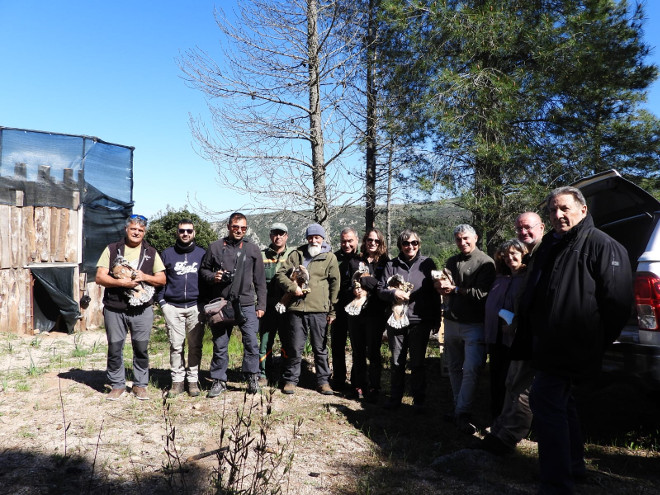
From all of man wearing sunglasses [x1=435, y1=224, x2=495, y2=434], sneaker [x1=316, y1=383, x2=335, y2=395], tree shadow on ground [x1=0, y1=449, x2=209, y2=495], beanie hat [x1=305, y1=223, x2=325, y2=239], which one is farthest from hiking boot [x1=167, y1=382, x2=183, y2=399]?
man wearing sunglasses [x1=435, y1=224, x2=495, y2=434]

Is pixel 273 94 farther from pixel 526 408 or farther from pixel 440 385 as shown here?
pixel 526 408

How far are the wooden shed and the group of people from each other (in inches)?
205

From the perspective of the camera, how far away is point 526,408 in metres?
3.62

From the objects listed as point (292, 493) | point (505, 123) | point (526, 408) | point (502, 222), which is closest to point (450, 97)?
point (505, 123)

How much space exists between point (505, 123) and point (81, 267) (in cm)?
920

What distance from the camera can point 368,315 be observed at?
17.7 ft

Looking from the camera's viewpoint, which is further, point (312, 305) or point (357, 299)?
point (312, 305)

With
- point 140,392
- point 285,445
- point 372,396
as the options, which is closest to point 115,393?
point 140,392

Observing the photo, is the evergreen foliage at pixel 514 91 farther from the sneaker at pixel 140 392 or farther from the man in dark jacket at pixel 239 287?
the sneaker at pixel 140 392

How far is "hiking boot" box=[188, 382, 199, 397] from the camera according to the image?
5.43m

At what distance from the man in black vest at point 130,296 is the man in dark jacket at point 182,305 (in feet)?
0.45

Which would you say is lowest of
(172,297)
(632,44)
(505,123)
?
(172,297)

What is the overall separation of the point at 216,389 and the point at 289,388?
77cm

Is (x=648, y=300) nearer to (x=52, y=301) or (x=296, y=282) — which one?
(x=296, y=282)
